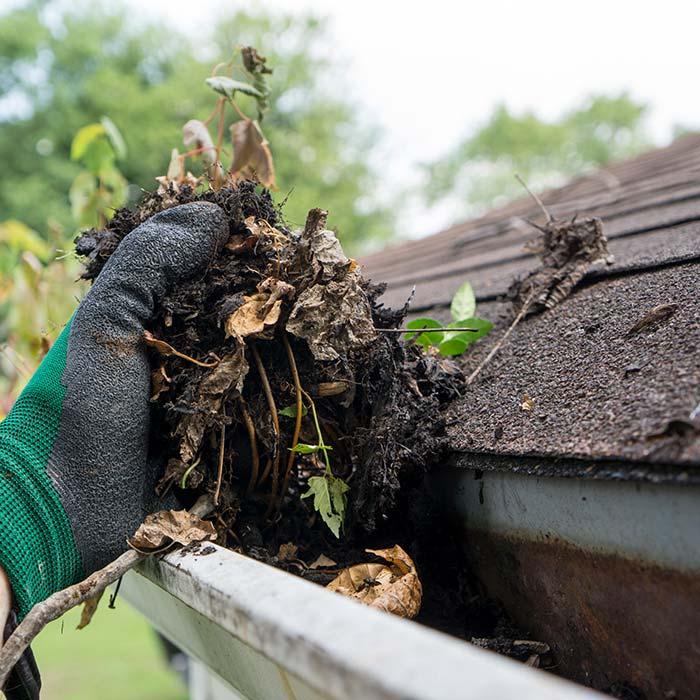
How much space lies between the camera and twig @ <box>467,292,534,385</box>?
1.15 meters

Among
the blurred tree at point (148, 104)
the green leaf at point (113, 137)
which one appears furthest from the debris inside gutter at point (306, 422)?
the blurred tree at point (148, 104)

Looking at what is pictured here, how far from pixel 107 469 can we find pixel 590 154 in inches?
971

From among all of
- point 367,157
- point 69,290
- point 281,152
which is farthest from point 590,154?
point 69,290

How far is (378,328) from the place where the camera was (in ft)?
3.34

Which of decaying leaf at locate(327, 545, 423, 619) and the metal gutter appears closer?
the metal gutter

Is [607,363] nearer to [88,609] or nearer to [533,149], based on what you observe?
[88,609]

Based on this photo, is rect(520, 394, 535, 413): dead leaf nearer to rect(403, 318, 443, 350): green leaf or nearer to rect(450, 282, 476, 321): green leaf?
rect(403, 318, 443, 350): green leaf

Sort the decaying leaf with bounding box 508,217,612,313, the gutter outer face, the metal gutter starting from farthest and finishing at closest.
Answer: the decaying leaf with bounding box 508,217,612,313
the metal gutter
the gutter outer face

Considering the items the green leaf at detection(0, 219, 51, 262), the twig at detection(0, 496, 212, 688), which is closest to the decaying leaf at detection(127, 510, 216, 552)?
the twig at detection(0, 496, 212, 688)

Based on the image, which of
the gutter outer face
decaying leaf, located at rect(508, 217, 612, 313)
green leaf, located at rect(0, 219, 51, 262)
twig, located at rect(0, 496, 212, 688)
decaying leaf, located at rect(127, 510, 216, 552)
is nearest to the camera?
the gutter outer face

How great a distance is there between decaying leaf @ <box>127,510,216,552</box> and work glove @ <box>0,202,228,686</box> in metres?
0.03

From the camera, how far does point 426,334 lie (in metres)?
1.24

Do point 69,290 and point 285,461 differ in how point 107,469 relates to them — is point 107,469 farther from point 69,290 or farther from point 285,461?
point 69,290

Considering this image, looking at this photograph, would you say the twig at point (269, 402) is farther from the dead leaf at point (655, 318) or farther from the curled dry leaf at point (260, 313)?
the dead leaf at point (655, 318)
